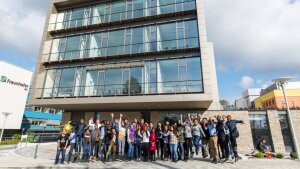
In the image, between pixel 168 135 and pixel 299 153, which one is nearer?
pixel 168 135

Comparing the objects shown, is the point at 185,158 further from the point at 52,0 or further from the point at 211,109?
the point at 52,0

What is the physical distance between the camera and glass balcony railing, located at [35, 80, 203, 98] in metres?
13.3

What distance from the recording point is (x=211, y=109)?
1602cm

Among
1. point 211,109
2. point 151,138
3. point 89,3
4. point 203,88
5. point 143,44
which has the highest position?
point 89,3

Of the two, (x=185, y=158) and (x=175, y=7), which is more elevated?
(x=175, y=7)

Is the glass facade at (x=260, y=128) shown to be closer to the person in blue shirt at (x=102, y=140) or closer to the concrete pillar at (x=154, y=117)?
the concrete pillar at (x=154, y=117)

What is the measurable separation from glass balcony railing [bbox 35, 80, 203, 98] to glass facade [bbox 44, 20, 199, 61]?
2.88 m

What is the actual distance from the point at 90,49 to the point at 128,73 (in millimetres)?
4597


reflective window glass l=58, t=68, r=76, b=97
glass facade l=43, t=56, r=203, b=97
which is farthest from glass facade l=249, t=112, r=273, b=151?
reflective window glass l=58, t=68, r=76, b=97

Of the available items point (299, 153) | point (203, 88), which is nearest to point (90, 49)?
point (203, 88)

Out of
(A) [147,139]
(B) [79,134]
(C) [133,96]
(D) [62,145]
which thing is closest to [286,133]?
(C) [133,96]

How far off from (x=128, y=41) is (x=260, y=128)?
44.2 ft

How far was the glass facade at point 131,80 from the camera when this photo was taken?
13547 mm

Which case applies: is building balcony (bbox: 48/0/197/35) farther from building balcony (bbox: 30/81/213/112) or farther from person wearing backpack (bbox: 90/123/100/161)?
person wearing backpack (bbox: 90/123/100/161)
